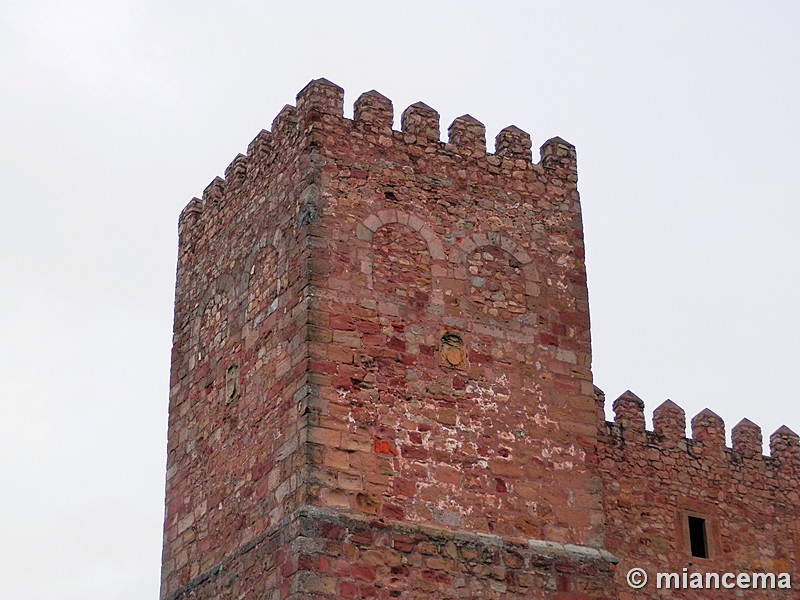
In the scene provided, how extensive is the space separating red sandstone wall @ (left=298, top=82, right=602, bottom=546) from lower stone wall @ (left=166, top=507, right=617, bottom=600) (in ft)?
0.56

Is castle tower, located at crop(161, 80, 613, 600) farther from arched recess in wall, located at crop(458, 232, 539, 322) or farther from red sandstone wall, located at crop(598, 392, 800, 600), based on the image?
red sandstone wall, located at crop(598, 392, 800, 600)

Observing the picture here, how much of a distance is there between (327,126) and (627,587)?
18.5 feet

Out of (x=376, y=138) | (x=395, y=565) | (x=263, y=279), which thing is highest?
(x=376, y=138)

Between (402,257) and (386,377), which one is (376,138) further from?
(386,377)

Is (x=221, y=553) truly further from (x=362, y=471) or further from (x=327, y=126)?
(x=327, y=126)

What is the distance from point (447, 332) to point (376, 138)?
202 centimetres

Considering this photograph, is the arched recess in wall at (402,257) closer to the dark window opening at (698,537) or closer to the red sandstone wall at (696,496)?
the red sandstone wall at (696,496)

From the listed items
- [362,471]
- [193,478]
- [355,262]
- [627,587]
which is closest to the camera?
[362,471]

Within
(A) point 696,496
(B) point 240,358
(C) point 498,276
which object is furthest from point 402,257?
(A) point 696,496

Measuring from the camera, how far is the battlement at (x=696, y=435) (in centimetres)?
1706

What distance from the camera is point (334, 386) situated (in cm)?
1345

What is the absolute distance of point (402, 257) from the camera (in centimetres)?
1437

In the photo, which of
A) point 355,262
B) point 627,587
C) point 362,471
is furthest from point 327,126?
point 627,587

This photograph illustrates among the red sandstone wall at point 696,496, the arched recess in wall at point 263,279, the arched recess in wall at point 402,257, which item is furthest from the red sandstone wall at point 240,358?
the red sandstone wall at point 696,496
